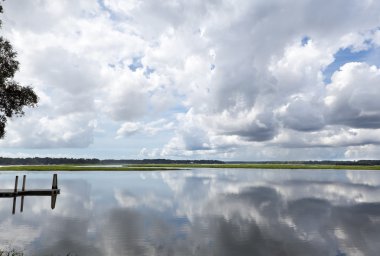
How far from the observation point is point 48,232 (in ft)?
113

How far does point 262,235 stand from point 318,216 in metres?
15.9

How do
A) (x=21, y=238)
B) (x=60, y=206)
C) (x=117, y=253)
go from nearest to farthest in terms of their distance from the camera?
(x=117, y=253) → (x=21, y=238) → (x=60, y=206)

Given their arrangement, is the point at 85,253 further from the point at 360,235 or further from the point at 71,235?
the point at 360,235

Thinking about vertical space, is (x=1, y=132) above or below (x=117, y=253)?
above

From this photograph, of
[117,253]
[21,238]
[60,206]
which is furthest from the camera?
[60,206]

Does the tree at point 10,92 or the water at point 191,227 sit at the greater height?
the tree at point 10,92

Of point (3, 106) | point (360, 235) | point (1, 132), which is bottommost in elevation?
point (360, 235)

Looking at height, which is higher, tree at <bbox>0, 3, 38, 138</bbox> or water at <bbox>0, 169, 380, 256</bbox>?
tree at <bbox>0, 3, 38, 138</bbox>

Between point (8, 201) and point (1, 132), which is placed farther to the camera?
point (8, 201)

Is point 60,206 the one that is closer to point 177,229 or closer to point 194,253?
point 177,229

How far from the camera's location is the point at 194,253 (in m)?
27.1

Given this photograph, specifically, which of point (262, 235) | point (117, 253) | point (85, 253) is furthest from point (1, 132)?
point (262, 235)

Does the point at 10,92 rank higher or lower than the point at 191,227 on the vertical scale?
higher

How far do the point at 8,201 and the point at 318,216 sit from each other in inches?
2059
